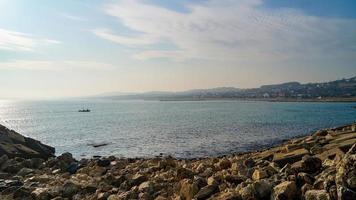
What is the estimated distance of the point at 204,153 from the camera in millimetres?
40375

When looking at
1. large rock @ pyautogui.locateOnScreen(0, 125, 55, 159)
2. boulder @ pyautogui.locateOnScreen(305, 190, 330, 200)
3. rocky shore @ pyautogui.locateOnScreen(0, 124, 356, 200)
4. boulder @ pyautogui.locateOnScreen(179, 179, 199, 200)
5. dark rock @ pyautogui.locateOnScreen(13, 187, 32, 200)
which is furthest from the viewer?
large rock @ pyautogui.locateOnScreen(0, 125, 55, 159)

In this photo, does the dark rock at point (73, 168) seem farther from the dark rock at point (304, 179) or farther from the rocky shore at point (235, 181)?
the dark rock at point (304, 179)

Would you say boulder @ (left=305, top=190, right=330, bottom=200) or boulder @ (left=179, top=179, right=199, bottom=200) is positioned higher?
boulder @ (left=305, top=190, right=330, bottom=200)

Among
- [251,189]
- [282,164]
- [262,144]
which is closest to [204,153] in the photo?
[262,144]

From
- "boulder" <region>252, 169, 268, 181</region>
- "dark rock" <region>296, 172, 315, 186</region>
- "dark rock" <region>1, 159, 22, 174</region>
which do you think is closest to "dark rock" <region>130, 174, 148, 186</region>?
"boulder" <region>252, 169, 268, 181</region>

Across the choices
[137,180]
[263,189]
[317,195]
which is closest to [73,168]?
[137,180]

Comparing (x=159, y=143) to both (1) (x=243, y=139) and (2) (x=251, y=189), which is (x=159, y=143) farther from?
(2) (x=251, y=189)

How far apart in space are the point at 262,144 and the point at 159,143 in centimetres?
1375

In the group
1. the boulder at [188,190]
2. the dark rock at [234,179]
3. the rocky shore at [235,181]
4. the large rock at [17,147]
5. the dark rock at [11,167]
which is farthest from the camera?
the large rock at [17,147]

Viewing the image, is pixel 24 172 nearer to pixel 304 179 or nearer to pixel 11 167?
pixel 11 167

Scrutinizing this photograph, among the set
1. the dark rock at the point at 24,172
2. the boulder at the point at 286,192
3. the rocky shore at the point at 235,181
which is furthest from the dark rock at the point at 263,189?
the dark rock at the point at 24,172

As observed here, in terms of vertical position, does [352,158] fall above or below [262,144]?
above

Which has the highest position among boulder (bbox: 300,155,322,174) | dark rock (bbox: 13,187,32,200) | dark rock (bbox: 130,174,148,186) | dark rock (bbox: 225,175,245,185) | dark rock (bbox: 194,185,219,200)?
boulder (bbox: 300,155,322,174)

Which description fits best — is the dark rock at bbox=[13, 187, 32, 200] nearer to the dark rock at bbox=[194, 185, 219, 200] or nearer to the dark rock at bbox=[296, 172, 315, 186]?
the dark rock at bbox=[194, 185, 219, 200]
